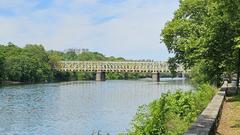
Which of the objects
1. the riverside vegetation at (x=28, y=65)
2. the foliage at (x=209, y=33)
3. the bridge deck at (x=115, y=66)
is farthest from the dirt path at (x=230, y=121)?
the bridge deck at (x=115, y=66)

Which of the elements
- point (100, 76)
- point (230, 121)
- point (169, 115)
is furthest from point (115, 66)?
point (230, 121)

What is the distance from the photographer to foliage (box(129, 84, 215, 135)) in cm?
1574

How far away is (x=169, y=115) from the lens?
62.2 ft

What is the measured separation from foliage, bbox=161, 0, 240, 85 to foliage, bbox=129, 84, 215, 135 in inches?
173

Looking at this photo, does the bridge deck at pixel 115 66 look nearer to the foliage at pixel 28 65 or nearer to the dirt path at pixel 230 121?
the foliage at pixel 28 65

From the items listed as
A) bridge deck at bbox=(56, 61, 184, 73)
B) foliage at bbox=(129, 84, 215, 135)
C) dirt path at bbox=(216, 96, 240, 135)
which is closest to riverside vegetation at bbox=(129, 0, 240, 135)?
foliage at bbox=(129, 84, 215, 135)

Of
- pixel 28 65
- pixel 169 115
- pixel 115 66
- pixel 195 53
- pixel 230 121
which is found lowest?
pixel 230 121

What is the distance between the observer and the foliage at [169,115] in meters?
15.7

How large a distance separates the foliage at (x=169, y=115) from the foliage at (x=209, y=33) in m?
4.39

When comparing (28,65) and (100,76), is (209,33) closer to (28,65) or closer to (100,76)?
(28,65)

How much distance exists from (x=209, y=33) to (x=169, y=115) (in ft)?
34.7

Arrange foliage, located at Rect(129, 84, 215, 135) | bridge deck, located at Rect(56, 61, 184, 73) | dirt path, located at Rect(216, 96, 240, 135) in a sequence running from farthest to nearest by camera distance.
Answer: bridge deck, located at Rect(56, 61, 184, 73), foliage, located at Rect(129, 84, 215, 135), dirt path, located at Rect(216, 96, 240, 135)

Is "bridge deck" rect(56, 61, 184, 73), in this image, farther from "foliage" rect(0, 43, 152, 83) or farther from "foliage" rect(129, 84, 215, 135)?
"foliage" rect(129, 84, 215, 135)

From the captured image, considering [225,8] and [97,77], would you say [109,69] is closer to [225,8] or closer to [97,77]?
[97,77]
